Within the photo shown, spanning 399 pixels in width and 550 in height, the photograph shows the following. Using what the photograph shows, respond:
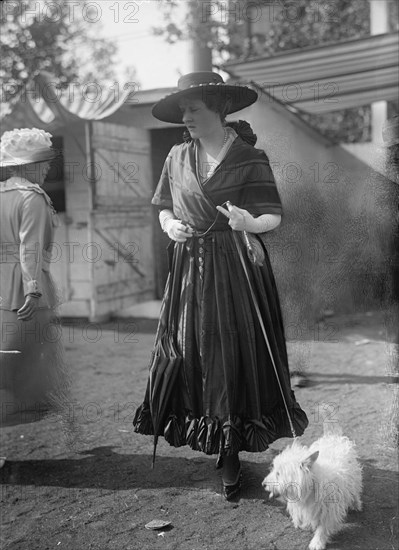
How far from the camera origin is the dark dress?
2.87 metres

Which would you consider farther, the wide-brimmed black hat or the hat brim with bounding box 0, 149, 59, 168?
the hat brim with bounding box 0, 149, 59, 168

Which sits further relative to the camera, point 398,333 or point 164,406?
point 398,333

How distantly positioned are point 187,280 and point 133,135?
5142mm

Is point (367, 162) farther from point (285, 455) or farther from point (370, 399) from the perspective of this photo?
point (370, 399)

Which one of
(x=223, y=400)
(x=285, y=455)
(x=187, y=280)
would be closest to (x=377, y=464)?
(x=285, y=455)

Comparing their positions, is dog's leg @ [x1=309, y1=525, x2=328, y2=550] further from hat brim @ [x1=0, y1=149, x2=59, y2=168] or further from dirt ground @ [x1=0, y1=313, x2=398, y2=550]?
hat brim @ [x1=0, y1=149, x2=59, y2=168]

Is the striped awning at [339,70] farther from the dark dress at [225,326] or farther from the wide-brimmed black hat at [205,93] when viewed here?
the dark dress at [225,326]

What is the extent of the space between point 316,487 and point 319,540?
0.22 meters

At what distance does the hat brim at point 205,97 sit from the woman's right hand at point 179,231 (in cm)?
56

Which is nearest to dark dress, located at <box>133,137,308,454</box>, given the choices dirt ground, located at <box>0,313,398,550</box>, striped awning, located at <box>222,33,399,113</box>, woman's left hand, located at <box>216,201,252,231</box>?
woman's left hand, located at <box>216,201,252,231</box>

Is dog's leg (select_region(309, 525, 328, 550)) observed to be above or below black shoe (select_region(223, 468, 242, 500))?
below

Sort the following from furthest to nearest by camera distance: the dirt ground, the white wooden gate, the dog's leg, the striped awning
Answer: the white wooden gate < the striped awning < the dirt ground < the dog's leg

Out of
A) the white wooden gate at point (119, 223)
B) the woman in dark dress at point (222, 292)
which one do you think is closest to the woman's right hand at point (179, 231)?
the woman in dark dress at point (222, 292)

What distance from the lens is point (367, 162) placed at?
3.34 meters
